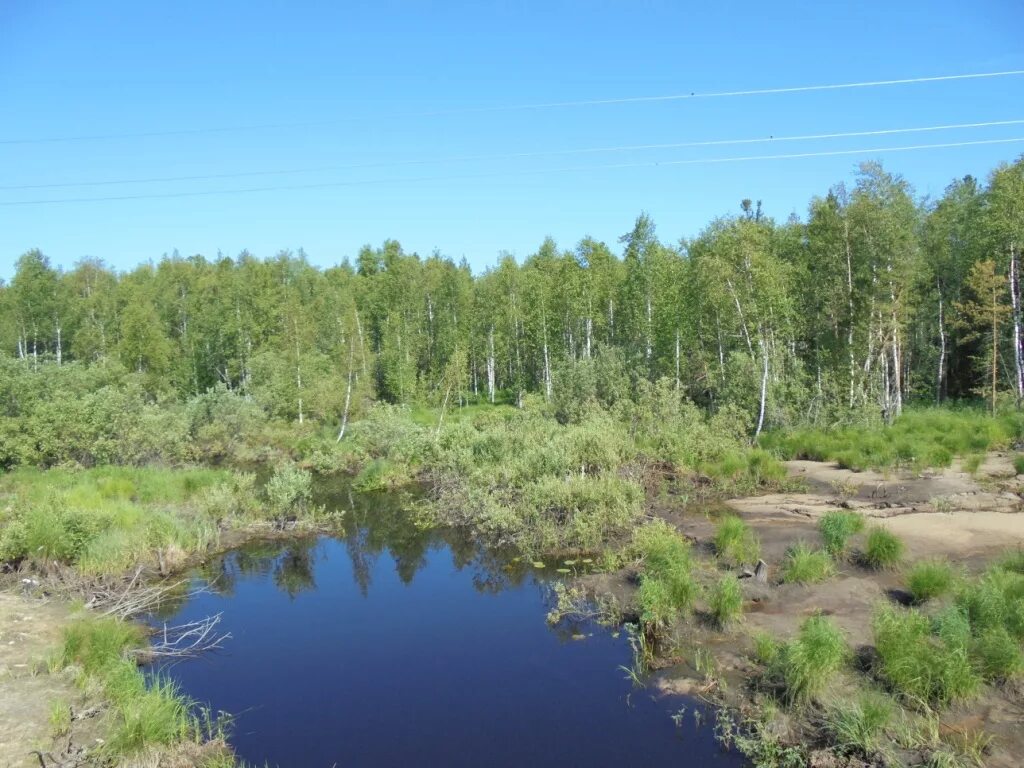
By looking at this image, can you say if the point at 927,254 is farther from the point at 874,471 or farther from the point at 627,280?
the point at 874,471

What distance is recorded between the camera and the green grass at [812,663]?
36.7 ft

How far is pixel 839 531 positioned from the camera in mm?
17172

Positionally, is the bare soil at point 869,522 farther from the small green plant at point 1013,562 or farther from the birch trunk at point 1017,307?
the birch trunk at point 1017,307

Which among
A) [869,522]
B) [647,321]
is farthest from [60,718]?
[647,321]

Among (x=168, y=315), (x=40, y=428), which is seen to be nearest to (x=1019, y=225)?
(x=40, y=428)

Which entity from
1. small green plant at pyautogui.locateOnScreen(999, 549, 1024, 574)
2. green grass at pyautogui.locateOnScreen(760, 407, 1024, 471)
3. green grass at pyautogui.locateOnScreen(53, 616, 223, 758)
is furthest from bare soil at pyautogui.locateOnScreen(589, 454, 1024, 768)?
green grass at pyautogui.locateOnScreen(53, 616, 223, 758)

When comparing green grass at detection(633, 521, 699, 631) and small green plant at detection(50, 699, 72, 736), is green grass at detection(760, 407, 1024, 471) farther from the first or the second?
small green plant at detection(50, 699, 72, 736)

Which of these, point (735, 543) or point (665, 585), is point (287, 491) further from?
point (735, 543)

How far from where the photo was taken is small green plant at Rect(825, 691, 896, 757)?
9.93 m

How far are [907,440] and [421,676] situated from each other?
877 inches

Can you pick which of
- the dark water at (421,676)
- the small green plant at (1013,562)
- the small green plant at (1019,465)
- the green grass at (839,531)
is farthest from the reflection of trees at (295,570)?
the small green plant at (1019,465)

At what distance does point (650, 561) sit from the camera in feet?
53.5

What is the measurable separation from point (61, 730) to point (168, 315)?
62509mm

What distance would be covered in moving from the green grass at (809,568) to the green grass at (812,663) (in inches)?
167
